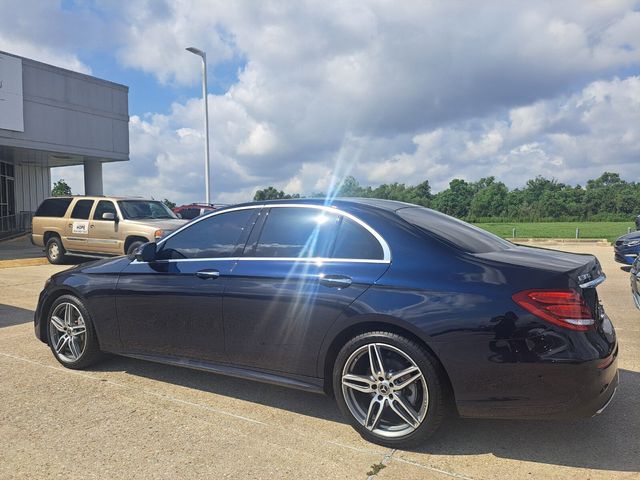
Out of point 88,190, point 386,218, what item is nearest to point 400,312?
point 386,218

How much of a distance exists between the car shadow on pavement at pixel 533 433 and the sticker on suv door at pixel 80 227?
9.77 meters

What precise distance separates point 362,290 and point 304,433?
3.39 ft

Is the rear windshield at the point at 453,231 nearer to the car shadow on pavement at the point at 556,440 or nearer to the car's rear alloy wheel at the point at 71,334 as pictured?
the car shadow on pavement at the point at 556,440

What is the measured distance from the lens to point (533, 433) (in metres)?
3.37

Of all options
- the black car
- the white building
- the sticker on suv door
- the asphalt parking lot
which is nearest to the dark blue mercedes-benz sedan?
the asphalt parking lot

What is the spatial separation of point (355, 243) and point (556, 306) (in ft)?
4.27

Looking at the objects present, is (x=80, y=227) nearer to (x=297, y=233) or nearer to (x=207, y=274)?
(x=207, y=274)

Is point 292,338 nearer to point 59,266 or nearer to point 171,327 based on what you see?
point 171,327

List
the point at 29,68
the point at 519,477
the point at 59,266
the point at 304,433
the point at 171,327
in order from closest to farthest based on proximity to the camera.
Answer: the point at 519,477 → the point at 304,433 → the point at 171,327 → the point at 59,266 → the point at 29,68

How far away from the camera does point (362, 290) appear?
328 centimetres

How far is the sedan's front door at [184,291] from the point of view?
389cm

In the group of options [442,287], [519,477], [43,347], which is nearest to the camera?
[519,477]

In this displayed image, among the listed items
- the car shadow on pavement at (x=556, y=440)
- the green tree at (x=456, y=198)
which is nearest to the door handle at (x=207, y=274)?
the car shadow on pavement at (x=556, y=440)

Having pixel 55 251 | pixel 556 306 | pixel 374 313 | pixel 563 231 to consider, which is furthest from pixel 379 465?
pixel 563 231
